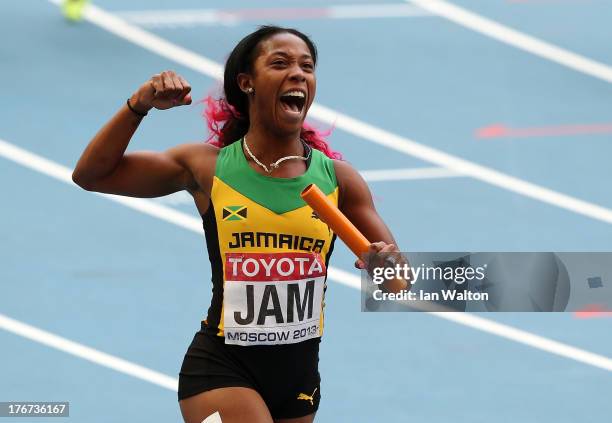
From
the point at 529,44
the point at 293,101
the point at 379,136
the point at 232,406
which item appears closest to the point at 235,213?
the point at 293,101

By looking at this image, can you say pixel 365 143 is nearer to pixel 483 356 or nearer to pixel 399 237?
pixel 399 237

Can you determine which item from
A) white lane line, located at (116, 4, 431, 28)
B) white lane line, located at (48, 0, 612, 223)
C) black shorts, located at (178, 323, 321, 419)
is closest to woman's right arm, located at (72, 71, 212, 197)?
black shorts, located at (178, 323, 321, 419)

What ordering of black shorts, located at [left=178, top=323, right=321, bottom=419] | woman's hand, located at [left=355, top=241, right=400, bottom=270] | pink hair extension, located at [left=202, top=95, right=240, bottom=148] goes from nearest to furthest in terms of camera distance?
1. woman's hand, located at [left=355, top=241, right=400, bottom=270]
2. black shorts, located at [left=178, top=323, right=321, bottom=419]
3. pink hair extension, located at [left=202, top=95, right=240, bottom=148]

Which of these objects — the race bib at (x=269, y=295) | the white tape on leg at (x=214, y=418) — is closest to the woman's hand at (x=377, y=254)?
the race bib at (x=269, y=295)

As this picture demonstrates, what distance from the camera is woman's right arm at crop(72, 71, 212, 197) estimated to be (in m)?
4.53

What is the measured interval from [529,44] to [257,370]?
744cm

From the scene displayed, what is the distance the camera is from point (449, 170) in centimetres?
991

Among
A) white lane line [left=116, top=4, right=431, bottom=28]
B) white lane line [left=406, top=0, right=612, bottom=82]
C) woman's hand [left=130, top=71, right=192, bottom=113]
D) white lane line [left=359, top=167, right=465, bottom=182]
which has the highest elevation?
white lane line [left=116, top=4, right=431, bottom=28]

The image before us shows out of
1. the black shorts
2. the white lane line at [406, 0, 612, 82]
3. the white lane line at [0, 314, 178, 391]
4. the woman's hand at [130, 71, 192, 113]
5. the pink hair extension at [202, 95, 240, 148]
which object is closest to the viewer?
the woman's hand at [130, 71, 192, 113]

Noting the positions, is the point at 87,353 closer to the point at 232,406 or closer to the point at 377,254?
the point at 232,406

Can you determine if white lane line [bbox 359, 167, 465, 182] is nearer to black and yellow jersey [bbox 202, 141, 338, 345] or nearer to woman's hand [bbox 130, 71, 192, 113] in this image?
black and yellow jersey [bbox 202, 141, 338, 345]

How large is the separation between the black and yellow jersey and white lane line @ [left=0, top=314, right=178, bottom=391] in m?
2.70

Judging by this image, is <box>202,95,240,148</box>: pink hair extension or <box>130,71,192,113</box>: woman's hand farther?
<box>202,95,240,148</box>: pink hair extension

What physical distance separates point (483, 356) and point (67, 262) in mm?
2706
